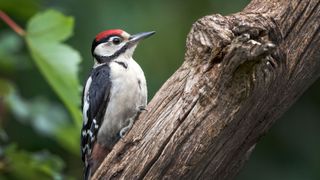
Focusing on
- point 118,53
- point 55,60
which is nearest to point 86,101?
point 118,53

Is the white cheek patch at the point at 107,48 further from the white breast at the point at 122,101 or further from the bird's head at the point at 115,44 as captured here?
the white breast at the point at 122,101

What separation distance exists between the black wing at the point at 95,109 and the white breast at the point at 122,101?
0.10ft

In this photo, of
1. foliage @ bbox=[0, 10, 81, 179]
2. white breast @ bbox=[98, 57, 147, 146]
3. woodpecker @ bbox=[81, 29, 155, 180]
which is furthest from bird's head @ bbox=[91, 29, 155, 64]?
foliage @ bbox=[0, 10, 81, 179]

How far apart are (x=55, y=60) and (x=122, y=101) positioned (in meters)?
0.74

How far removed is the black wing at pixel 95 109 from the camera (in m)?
5.04

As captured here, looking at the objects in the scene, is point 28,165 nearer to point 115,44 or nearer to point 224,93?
point 115,44

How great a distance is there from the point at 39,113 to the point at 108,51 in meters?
0.60

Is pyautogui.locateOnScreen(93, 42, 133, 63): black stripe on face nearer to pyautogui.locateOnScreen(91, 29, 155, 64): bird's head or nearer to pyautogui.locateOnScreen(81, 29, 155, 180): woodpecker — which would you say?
pyautogui.locateOnScreen(91, 29, 155, 64): bird's head

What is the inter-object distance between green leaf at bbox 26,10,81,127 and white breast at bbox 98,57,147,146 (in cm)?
60

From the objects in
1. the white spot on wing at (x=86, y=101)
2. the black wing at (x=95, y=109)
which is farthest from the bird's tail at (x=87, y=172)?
the white spot on wing at (x=86, y=101)

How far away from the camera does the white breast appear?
4984 millimetres

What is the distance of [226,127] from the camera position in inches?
148

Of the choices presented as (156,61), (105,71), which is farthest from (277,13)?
(156,61)

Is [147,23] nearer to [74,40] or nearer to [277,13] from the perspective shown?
[74,40]
